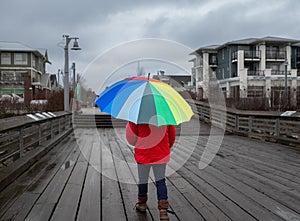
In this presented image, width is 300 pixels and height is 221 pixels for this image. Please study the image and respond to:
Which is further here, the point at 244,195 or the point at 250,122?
the point at 250,122

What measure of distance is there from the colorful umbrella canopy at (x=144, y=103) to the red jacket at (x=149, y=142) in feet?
0.66

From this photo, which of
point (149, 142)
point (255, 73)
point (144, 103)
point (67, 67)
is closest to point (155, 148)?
point (149, 142)

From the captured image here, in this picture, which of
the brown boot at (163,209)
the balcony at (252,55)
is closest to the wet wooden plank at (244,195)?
the brown boot at (163,209)

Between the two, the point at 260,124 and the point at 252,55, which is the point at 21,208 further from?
the point at 252,55

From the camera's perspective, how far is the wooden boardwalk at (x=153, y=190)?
3.69 metres

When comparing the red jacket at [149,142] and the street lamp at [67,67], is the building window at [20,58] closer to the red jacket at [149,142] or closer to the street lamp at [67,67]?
the street lamp at [67,67]

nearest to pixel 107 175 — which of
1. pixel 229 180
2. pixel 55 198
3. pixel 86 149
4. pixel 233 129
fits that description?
pixel 55 198

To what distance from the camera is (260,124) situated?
39.2ft

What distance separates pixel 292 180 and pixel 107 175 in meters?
3.00

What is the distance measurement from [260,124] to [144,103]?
951 centimetres

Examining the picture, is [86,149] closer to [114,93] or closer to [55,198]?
[55,198]

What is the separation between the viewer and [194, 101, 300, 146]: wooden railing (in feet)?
32.5

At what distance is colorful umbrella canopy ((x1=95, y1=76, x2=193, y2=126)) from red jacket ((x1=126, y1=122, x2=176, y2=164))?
0.66 ft

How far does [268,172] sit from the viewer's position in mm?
5992
